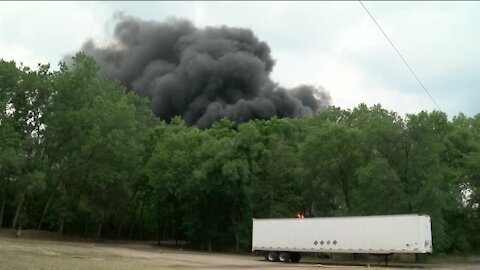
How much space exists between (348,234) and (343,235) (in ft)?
1.37

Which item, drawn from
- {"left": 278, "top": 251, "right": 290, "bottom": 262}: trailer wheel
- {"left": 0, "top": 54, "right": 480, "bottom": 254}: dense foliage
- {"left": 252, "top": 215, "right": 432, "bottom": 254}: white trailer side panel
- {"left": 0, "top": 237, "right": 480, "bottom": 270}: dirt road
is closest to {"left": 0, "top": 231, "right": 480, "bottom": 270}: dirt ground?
{"left": 0, "top": 237, "right": 480, "bottom": 270}: dirt road

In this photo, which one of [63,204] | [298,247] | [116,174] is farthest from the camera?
[63,204]

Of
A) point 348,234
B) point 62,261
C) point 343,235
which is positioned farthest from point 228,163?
point 62,261

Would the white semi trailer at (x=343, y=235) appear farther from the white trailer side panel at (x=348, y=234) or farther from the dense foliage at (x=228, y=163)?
the dense foliage at (x=228, y=163)

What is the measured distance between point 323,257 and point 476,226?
1658cm

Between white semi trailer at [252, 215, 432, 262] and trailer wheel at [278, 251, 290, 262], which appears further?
trailer wheel at [278, 251, 290, 262]

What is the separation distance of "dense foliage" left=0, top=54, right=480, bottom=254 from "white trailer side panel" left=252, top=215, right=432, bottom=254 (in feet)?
26.5

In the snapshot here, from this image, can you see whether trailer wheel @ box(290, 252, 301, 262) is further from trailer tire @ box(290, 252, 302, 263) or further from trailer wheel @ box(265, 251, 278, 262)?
trailer wheel @ box(265, 251, 278, 262)

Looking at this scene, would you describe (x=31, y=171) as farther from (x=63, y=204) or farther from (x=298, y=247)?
(x=298, y=247)

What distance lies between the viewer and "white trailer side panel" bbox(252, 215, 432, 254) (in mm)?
33938

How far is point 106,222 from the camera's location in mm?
76125

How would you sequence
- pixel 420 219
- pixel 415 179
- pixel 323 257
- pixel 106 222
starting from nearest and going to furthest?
pixel 420 219 → pixel 415 179 → pixel 323 257 → pixel 106 222

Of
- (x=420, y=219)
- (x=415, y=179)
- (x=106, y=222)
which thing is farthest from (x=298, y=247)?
(x=106, y=222)

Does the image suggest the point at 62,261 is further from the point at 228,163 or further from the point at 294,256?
the point at 228,163
